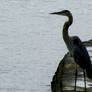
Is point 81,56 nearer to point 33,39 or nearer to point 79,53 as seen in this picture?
point 79,53

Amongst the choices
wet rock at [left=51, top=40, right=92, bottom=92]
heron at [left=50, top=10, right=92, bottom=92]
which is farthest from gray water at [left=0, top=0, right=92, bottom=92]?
heron at [left=50, top=10, right=92, bottom=92]

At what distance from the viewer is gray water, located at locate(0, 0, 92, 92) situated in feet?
14.7

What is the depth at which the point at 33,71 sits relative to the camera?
4.59 metres

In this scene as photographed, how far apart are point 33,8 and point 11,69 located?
1.66m

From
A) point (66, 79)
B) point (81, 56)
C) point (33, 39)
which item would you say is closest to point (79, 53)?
point (81, 56)

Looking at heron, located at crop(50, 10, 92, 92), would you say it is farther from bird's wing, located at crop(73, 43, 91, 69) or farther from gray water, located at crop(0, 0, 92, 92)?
gray water, located at crop(0, 0, 92, 92)

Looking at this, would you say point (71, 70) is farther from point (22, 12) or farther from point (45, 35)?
point (22, 12)

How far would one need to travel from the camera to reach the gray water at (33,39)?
14.7 feet

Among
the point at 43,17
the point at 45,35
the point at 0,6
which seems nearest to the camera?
the point at 45,35

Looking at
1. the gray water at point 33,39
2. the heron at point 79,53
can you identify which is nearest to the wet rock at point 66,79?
the heron at point 79,53

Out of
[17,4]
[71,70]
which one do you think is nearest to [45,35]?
[17,4]

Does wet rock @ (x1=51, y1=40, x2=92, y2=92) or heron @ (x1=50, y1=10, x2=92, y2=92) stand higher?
heron @ (x1=50, y1=10, x2=92, y2=92)

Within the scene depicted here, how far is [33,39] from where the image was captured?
5.15m

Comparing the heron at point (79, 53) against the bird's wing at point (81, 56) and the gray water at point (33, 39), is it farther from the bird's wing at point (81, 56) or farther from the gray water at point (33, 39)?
the gray water at point (33, 39)
